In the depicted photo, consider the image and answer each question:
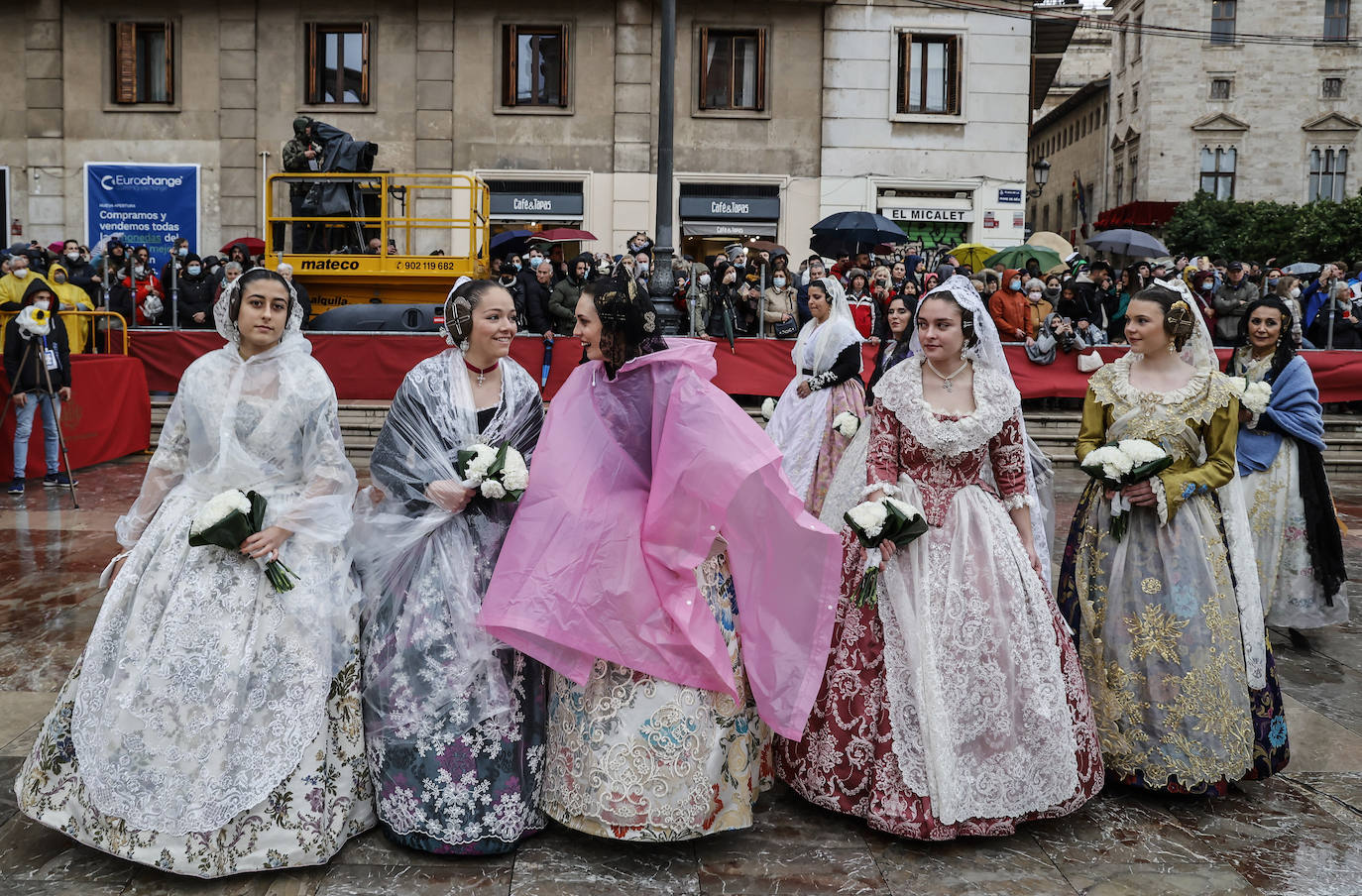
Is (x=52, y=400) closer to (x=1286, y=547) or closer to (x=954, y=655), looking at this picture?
(x=954, y=655)

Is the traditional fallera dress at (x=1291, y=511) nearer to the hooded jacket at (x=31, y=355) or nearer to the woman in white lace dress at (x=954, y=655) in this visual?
the woman in white lace dress at (x=954, y=655)

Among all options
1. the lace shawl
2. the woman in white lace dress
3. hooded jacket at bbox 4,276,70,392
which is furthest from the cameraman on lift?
the woman in white lace dress

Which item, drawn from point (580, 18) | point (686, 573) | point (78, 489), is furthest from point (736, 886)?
point (580, 18)

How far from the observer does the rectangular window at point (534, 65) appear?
2027 centimetres

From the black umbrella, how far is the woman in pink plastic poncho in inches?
558

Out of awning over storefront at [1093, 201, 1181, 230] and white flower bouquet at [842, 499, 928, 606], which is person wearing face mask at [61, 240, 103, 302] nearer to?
white flower bouquet at [842, 499, 928, 606]

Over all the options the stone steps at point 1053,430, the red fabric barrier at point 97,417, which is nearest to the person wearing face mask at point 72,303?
the red fabric barrier at point 97,417

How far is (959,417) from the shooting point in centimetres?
399

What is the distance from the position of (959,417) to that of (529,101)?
17.9 m

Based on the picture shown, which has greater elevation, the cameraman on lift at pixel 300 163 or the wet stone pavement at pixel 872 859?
the cameraman on lift at pixel 300 163

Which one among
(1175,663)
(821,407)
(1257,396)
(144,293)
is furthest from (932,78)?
(1175,663)

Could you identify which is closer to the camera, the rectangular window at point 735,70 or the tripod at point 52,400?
the tripod at point 52,400

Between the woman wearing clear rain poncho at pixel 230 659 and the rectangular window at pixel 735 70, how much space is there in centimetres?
1790

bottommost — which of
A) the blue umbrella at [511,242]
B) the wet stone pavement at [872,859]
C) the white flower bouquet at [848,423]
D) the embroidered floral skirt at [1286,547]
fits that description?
the wet stone pavement at [872,859]
